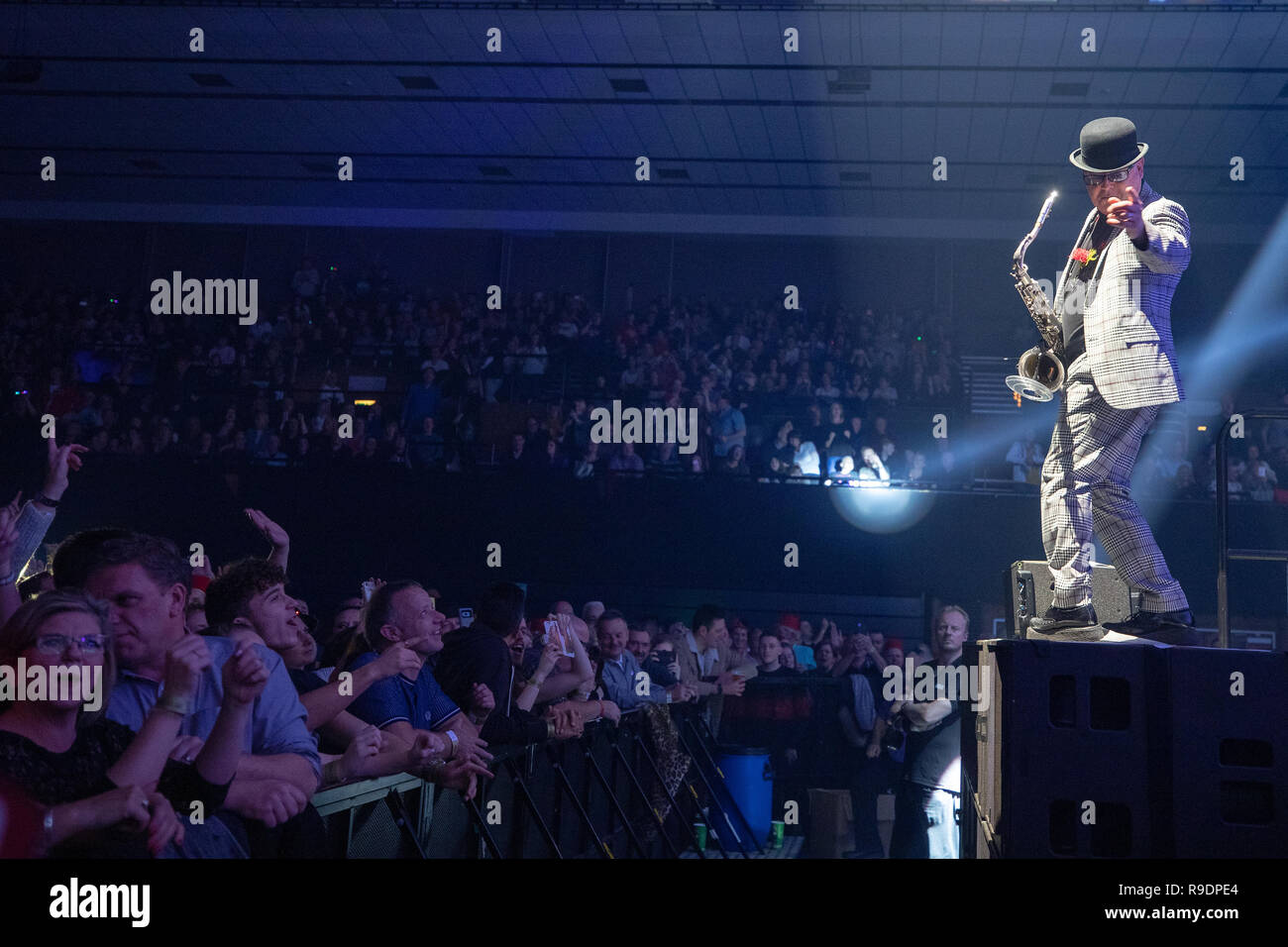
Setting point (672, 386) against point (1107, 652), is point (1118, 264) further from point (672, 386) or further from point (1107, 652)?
point (672, 386)

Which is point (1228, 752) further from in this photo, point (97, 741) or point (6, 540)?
point (6, 540)

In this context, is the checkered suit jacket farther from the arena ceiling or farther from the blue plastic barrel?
the arena ceiling

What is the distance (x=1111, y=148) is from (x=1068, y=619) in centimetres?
143

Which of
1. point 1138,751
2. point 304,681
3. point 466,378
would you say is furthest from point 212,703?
point 466,378

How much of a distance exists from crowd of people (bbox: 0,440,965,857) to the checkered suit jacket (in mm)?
2215

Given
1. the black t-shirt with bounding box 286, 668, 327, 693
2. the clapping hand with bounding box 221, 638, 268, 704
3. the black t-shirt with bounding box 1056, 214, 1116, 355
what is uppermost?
the black t-shirt with bounding box 1056, 214, 1116, 355

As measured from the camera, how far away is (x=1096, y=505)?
355 cm

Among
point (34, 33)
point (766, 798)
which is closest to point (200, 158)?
point (34, 33)

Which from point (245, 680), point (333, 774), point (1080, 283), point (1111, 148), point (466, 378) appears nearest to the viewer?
point (245, 680)

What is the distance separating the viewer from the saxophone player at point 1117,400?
3.39m

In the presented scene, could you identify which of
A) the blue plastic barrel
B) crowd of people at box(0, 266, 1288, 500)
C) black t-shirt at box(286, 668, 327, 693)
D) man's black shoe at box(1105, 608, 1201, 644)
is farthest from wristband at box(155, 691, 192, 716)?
crowd of people at box(0, 266, 1288, 500)

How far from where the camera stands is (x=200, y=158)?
52.4ft

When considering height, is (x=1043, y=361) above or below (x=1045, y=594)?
above

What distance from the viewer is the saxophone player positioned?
134 inches
